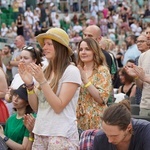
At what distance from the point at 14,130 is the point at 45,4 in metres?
23.6

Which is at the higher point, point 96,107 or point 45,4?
point 96,107

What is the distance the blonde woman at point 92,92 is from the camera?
5.38 meters

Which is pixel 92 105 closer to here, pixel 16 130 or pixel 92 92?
pixel 92 92

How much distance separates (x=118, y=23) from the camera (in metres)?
28.1

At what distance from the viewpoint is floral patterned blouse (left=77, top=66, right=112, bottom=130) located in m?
5.43

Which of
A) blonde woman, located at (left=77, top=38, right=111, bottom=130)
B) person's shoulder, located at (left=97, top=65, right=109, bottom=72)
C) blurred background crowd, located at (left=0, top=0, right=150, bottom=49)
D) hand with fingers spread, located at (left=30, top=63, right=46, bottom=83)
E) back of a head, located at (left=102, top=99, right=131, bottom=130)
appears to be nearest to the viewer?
back of a head, located at (left=102, top=99, right=131, bottom=130)

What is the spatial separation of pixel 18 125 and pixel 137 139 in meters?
1.74

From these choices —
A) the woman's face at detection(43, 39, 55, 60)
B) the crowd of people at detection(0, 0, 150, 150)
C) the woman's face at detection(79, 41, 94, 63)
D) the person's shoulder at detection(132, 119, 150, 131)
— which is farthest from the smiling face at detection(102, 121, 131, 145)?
the woman's face at detection(79, 41, 94, 63)

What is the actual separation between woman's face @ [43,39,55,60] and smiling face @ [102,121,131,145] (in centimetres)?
103

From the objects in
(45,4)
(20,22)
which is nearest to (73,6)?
(45,4)

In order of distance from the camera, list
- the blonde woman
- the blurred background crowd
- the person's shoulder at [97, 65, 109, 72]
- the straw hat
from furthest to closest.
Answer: the blurred background crowd < the person's shoulder at [97, 65, 109, 72] < the blonde woman < the straw hat

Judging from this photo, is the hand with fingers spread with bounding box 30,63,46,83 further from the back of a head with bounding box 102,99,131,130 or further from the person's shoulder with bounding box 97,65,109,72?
the person's shoulder with bounding box 97,65,109,72

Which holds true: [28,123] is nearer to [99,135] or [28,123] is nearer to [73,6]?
[99,135]

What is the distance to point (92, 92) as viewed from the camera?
5352 mm
